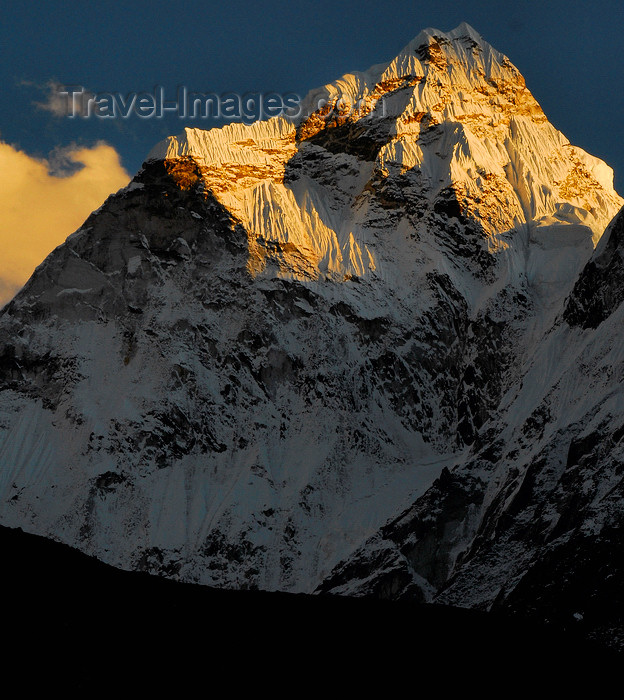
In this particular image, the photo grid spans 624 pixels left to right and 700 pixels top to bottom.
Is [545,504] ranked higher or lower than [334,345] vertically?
lower

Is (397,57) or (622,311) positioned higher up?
(397,57)

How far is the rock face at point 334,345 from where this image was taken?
139 meters

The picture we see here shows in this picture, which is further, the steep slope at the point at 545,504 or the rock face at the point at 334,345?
the rock face at the point at 334,345

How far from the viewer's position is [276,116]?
193375 mm

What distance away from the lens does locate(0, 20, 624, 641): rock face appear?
138875 millimetres

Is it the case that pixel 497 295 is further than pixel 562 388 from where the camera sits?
Yes

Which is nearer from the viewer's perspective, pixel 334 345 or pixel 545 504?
pixel 545 504

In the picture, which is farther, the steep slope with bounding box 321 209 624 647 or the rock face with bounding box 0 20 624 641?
the rock face with bounding box 0 20 624 641

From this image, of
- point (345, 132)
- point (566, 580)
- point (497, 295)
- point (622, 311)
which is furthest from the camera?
point (345, 132)

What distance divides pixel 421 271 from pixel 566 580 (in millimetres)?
74632

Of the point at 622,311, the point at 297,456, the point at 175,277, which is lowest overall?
the point at 297,456

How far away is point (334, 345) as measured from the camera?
164m

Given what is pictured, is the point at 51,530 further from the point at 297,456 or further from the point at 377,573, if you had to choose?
the point at 377,573

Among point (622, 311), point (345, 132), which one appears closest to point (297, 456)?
point (622, 311)
